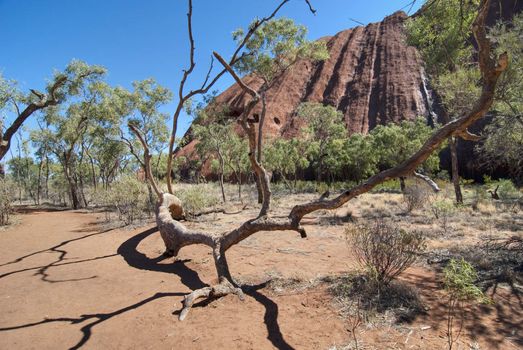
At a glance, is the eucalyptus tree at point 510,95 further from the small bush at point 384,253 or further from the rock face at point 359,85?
the rock face at point 359,85

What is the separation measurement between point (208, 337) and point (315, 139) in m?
31.9

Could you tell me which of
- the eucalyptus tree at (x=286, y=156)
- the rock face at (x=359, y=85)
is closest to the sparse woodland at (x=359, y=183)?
the eucalyptus tree at (x=286, y=156)

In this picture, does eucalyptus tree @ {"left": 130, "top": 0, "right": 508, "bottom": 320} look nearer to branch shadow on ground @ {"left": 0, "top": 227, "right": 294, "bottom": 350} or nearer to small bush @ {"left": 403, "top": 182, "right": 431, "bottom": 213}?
branch shadow on ground @ {"left": 0, "top": 227, "right": 294, "bottom": 350}

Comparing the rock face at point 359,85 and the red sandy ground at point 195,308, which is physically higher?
the rock face at point 359,85

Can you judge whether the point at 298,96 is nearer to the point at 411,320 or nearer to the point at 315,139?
the point at 315,139

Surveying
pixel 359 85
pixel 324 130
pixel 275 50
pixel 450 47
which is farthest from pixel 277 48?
pixel 359 85

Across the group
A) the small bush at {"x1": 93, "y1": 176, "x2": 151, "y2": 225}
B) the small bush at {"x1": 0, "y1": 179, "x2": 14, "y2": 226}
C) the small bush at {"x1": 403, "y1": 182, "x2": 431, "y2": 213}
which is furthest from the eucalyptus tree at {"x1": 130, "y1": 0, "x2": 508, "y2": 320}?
the small bush at {"x1": 0, "y1": 179, "x2": 14, "y2": 226}

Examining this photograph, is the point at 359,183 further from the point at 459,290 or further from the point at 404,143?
the point at 459,290

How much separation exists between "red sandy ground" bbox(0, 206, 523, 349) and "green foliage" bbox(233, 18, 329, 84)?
12.7 m

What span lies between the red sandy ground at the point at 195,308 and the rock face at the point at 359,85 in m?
46.3

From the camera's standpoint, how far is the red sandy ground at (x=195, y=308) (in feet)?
12.1

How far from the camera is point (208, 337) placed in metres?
3.83

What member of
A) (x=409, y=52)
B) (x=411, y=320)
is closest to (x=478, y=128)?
(x=409, y=52)

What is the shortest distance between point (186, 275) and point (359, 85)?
56134 millimetres
